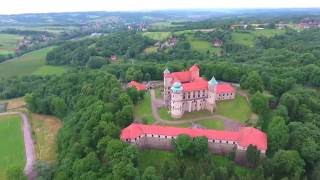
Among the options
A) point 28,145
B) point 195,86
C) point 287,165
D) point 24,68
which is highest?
point 195,86

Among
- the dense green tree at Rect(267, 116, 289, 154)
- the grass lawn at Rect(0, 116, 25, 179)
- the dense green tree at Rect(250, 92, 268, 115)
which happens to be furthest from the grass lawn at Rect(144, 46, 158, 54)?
the dense green tree at Rect(267, 116, 289, 154)

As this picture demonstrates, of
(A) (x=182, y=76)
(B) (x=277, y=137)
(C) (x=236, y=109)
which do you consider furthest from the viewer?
(A) (x=182, y=76)

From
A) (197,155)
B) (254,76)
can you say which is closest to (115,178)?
(197,155)

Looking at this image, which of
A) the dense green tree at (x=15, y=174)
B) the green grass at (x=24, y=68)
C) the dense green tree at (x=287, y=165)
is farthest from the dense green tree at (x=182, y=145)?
the green grass at (x=24, y=68)

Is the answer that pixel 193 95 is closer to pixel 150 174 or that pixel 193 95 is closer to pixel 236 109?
pixel 236 109

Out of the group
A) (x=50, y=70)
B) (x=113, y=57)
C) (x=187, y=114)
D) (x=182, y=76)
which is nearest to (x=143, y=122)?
(x=187, y=114)

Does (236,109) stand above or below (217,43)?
below

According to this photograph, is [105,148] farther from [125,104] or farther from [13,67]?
[13,67]

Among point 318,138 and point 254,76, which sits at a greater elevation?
point 254,76
